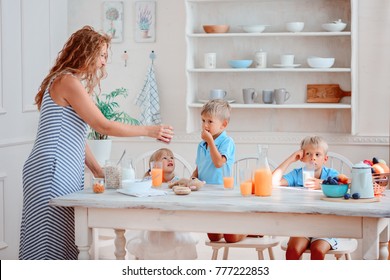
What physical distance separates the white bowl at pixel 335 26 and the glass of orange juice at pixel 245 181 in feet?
7.30

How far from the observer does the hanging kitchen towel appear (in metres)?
5.47

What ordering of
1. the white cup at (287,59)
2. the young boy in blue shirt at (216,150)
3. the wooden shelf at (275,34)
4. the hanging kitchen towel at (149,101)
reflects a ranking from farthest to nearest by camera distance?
1. the hanging kitchen towel at (149,101)
2. the white cup at (287,59)
3. the wooden shelf at (275,34)
4. the young boy in blue shirt at (216,150)

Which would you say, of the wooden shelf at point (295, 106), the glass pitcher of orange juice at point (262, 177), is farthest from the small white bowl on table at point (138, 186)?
the wooden shelf at point (295, 106)

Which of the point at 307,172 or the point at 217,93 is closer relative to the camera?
the point at 307,172

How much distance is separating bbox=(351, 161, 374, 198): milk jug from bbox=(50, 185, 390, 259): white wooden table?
71 millimetres

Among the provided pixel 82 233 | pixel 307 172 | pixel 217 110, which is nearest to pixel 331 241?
pixel 307 172

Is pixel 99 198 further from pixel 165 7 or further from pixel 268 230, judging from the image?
pixel 165 7

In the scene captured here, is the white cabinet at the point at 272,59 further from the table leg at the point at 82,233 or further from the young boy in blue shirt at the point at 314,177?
the table leg at the point at 82,233

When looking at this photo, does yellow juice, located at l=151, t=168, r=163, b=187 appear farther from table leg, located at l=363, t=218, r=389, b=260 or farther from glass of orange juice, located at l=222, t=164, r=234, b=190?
table leg, located at l=363, t=218, r=389, b=260

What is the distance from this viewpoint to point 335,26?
506cm

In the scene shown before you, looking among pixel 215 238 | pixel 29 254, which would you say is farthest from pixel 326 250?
pixel 29 254

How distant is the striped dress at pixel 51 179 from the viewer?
3.19 metres

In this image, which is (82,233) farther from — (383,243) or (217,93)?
(217,93)

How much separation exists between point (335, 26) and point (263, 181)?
7.42ft
